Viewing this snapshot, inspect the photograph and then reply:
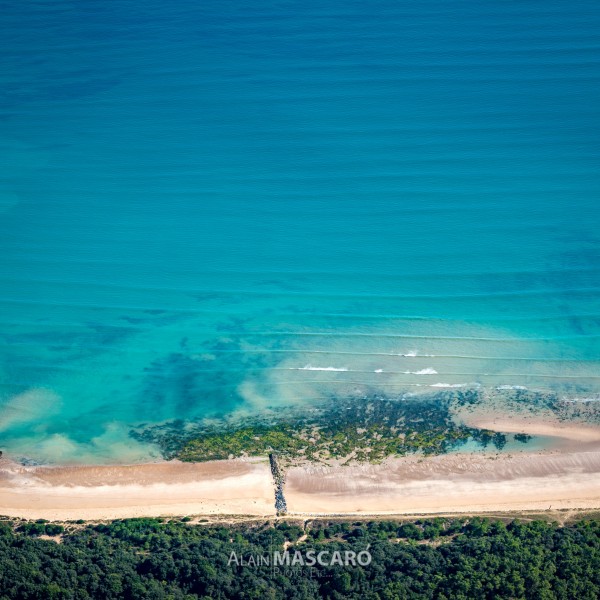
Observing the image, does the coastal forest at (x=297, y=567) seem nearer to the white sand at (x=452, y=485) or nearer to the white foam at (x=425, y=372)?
the white sand at (x=452, y=485)

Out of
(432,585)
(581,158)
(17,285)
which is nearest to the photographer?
(432,585)

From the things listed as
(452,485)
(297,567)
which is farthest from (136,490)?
(452,485)

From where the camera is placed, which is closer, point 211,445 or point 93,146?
point 211,445

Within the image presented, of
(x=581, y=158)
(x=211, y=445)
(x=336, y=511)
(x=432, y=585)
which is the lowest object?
(x=432, y=585)

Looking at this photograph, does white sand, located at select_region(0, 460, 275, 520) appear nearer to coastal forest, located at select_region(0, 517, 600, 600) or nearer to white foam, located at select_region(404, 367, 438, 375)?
coastal forest, located at select_region(0, 517, 600, 600)

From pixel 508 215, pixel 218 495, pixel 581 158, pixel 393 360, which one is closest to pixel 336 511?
pixel 218 495

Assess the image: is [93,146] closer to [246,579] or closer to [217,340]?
[217,340]

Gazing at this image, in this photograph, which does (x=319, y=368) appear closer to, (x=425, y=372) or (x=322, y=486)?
(x=425, y=372)
